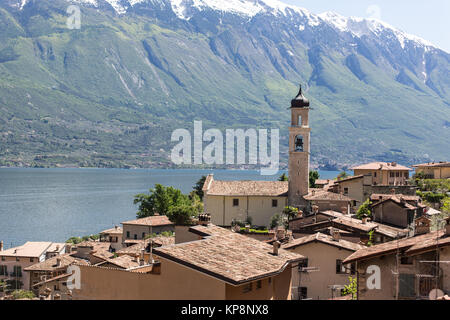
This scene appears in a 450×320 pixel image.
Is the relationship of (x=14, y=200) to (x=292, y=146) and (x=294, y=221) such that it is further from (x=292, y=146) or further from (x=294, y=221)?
(x=294, y=221)

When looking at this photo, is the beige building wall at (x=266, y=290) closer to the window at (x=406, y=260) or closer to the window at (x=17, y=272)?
the window at (x=406, y=260)

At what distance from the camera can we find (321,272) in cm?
2880

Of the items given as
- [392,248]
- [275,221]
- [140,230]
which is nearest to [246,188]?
[275,221]

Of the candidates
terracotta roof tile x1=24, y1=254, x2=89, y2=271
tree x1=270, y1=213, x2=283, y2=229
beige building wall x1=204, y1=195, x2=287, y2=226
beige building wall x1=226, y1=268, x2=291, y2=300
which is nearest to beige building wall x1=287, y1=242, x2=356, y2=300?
beige building wall x1=226, y1=268, x2=291, y2=300

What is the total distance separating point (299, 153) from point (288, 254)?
40.1m

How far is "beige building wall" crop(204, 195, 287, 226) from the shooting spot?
195 feet

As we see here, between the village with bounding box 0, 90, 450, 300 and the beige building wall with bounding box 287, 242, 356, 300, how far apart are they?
40 mm

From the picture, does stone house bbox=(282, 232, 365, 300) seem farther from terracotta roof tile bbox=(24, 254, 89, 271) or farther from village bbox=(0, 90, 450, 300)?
terracotta roof tile bbox=(24, 254, 89, 271)

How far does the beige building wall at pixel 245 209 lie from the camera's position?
59531mm

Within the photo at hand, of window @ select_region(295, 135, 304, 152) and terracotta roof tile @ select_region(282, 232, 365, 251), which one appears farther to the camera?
window @ select_region(295, 135, 304, 152)

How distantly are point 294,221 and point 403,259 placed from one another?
27598 millimetres

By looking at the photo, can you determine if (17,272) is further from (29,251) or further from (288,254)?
(288,254)
